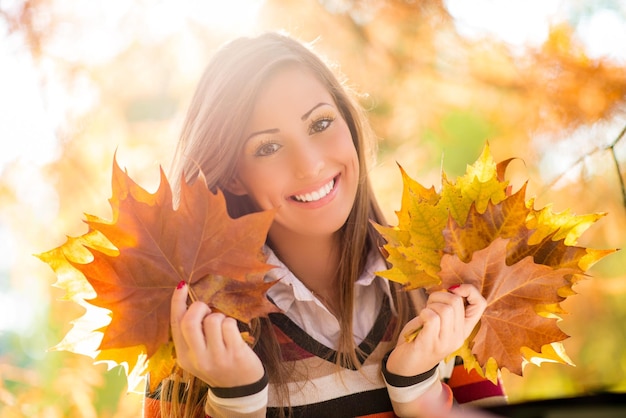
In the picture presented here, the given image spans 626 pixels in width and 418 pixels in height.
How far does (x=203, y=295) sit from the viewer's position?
901 mm

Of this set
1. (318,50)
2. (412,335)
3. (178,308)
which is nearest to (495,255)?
(412,335)

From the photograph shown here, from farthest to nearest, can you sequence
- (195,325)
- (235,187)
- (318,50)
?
1. (318,50)
2. (235,187)
3. (195,325)

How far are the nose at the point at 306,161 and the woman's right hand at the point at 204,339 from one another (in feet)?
1.08

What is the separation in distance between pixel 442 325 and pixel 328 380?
31 centimetres

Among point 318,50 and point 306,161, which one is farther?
point 318,50

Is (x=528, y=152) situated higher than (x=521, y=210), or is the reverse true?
(x=528, y=152)

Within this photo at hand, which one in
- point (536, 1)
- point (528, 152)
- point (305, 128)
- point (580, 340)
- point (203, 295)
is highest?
point (536, 1)

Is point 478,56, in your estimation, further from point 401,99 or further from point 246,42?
point 246,42

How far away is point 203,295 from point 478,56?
61.4 inches

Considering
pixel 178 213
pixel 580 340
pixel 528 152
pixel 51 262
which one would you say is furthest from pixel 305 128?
pixel 580 340

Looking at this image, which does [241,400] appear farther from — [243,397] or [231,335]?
[231,335]

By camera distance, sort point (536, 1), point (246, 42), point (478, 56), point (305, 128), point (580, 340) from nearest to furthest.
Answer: point (305, 128) → point (246, 42) → point (536, 1) → point (478, 56) → point (580, 340)

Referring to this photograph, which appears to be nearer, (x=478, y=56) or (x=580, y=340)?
(x=478, y=56)

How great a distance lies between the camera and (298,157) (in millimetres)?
1139
